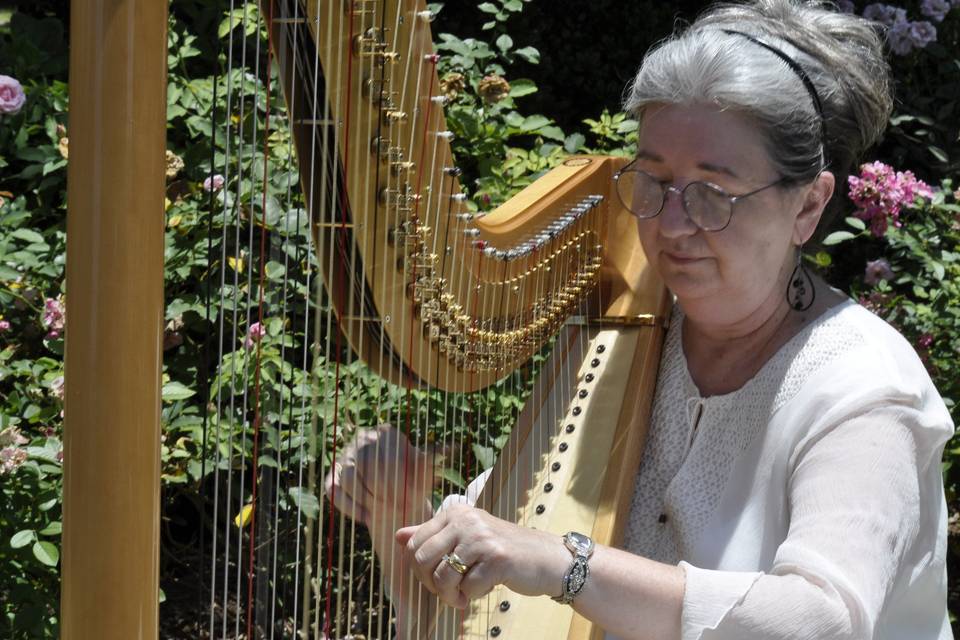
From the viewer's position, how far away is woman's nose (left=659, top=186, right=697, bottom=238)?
1.66m

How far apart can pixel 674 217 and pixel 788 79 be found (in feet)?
0.76

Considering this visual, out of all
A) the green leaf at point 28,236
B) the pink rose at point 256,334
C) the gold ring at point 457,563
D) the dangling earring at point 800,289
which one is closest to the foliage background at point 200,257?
the green leaf at point 28,236

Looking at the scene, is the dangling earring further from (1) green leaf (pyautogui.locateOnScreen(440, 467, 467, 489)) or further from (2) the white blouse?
(1) green leaf (pyautogui.locateOnScreen(440, 467, 467, 489))

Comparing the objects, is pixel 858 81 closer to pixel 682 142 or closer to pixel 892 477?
pixel 682 142

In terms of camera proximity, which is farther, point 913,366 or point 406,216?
point 913,366

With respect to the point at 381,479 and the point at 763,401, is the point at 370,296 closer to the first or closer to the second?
the point at 381,479

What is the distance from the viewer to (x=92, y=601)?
2.65ft

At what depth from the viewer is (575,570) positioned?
135 cm

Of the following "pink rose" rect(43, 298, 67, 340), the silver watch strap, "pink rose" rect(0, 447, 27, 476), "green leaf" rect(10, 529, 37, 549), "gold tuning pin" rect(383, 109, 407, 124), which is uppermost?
"gold tuning pin" rect(383, 109, 407, 124)

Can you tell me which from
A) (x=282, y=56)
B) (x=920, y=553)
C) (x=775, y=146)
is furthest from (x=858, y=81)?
(x=282, y=56)

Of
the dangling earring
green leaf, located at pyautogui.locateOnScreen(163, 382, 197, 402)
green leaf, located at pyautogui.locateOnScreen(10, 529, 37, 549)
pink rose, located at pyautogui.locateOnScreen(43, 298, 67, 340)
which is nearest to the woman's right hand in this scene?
the dangling earring

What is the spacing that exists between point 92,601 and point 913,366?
3.79 ft

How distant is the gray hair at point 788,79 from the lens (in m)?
1.66

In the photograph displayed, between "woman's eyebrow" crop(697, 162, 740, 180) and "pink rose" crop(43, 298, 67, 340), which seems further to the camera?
"pink rose" crop(43, 298, 67, 340)
